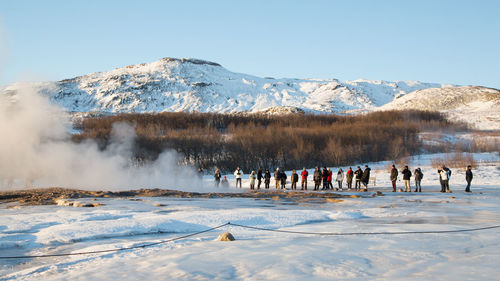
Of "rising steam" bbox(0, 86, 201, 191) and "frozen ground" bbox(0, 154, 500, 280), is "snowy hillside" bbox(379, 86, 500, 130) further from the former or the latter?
"frozen ground" bbox(0, 154, 500, 280)

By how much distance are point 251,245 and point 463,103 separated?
152 m

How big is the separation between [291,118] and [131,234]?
8862cm

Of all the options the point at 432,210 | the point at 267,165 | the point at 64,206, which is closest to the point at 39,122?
the point at 64,206

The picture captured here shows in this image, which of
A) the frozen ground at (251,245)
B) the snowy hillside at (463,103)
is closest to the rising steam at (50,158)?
the frozen ground at (251,245)

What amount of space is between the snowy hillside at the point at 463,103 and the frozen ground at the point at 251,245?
9911 centimetres

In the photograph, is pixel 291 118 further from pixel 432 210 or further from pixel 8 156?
pixel 432 210

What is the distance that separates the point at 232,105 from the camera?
637 feet

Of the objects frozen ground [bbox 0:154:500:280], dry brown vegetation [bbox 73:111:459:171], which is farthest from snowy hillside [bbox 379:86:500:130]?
frozen ground [bbox 0:154:500:280]

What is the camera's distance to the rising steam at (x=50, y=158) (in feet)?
95.8

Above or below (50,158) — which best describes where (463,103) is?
above

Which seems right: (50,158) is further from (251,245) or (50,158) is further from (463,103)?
(463,103)

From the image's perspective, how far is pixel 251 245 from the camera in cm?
1098

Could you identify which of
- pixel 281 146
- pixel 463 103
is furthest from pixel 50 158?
pixel 463 103

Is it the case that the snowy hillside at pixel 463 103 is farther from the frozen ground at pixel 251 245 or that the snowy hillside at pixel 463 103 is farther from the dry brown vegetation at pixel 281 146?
the frozen ground at pixel 251 245
